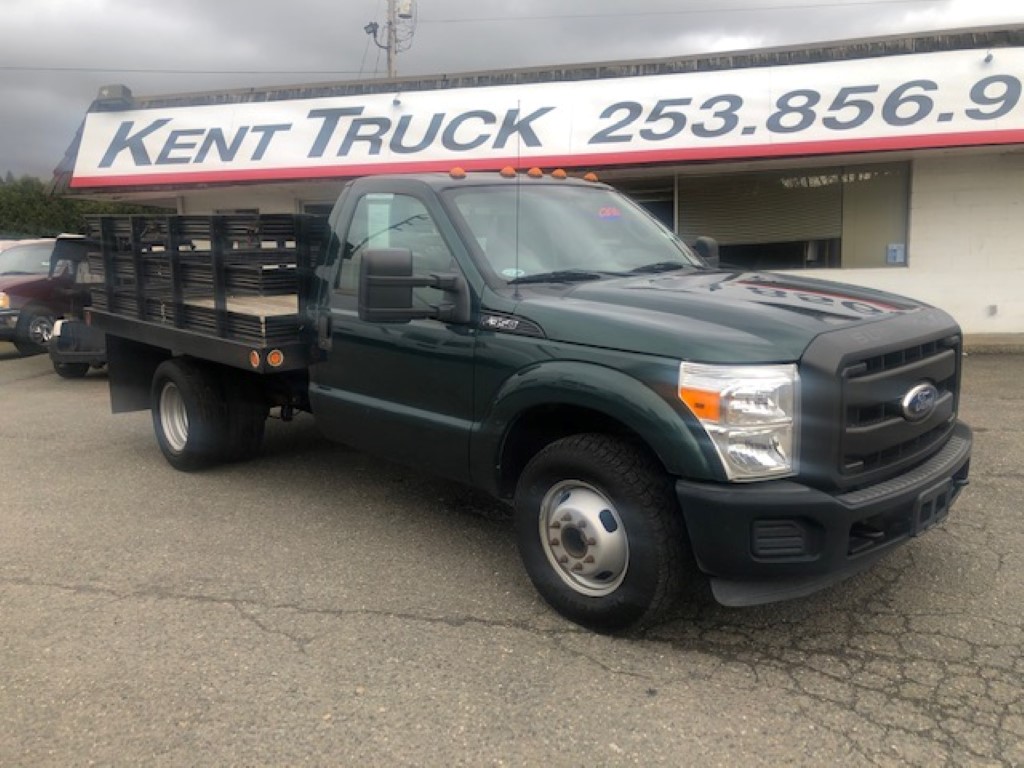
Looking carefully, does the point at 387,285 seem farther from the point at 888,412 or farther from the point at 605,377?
the point at 888,412

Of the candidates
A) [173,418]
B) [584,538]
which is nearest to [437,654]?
[584,538]

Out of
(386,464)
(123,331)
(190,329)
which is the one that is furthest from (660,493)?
(123,331)

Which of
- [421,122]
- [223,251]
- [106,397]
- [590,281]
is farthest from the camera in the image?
[421,122]

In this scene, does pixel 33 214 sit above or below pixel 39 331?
above

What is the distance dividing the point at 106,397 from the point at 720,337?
853 centimetres

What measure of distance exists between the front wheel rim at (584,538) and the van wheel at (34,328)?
35.3ft

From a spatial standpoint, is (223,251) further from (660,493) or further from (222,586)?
(660,493)

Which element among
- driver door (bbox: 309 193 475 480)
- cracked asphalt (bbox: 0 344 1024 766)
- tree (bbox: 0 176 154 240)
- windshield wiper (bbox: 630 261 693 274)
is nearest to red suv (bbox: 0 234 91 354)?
cracked asphalt (bbox: 0 344 1024 766)

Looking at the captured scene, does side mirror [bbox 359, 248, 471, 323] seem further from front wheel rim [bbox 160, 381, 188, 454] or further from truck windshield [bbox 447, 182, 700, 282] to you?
front wheel rim [bbox 160, 381, 188, 454]

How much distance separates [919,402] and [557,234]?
6.31 feet

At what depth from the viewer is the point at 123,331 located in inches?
255

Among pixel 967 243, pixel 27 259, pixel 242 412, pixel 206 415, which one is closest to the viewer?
pixel 206 415

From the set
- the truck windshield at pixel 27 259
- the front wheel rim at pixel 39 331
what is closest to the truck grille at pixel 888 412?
the front wheel rim at pixel 39 331

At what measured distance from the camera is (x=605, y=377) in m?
3.44
